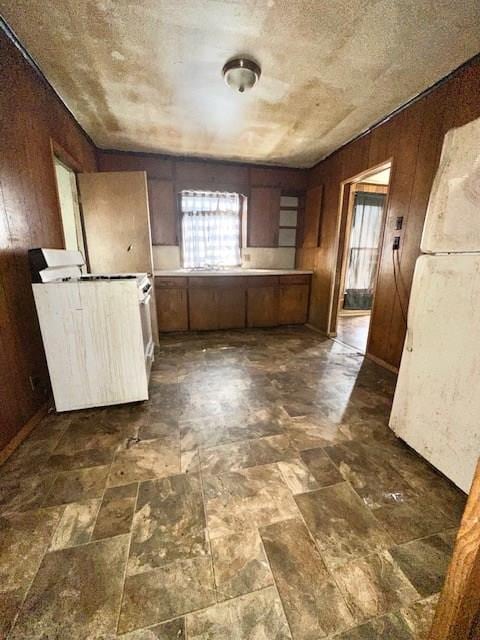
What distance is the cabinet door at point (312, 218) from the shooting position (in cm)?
394

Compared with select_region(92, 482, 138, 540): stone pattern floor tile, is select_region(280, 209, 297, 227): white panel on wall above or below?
above

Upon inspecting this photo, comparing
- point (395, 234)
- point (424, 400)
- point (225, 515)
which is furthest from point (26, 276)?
point (395, 234)

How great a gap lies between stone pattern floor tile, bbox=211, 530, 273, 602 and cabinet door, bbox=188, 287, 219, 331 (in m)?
3.03

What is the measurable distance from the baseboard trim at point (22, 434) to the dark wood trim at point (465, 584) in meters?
2.02

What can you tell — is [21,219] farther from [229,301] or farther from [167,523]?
[229,301]

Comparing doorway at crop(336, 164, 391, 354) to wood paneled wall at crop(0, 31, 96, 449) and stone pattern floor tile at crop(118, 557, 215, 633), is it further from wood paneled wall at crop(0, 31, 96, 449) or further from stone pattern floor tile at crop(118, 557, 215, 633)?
wood paneled wall at crop(0, 31, 96, 449)

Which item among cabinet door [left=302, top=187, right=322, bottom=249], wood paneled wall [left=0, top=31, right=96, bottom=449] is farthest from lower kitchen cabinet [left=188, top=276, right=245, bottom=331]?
wood paneled wall [left=0, top=31, right=96, bottom=449]

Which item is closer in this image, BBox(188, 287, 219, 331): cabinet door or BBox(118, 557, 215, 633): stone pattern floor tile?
BBox(118, 557, 215, 633): stone pattern floor tile

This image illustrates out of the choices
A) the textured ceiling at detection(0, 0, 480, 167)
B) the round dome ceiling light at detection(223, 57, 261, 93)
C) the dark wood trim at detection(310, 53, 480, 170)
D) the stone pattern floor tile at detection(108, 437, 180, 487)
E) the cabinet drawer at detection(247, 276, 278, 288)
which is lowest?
the stone pattern floor tile at detection(108, 437, 180, 487)

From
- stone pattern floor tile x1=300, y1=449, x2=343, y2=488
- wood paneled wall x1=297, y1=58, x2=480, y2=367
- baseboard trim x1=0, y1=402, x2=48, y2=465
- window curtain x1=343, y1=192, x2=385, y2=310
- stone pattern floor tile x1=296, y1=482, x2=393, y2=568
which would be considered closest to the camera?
stone pattern floor tile x1=296, y1=482, x2=393, y2=568

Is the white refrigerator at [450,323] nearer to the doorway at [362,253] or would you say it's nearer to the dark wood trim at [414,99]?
the dark wood trim at [414,99]

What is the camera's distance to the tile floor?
861mm

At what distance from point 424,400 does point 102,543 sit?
5.75 feet

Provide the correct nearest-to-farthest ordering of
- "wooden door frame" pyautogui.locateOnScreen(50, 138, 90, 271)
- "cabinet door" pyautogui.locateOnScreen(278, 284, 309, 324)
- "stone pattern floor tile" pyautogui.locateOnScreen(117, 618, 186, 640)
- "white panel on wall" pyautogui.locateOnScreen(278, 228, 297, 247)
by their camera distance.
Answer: "stone pattern floor tile" pyautogui.locateOnScreen(117, 618, 186, 640) < "wooden door frame" pyautogui.locateOnScreen(50, 138, 90, 271) < "cabinet door" pyautogui.locateOnScreen(278, 284, 309, 324) < "white panel on wall" pyautogui.locateOnScreen(278, 228, 297, 247)
